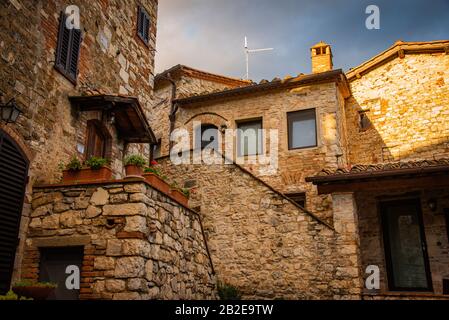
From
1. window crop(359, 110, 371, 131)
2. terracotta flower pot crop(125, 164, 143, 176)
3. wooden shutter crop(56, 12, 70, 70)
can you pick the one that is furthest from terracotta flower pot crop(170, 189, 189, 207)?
window crop(359, 110, 371, 131)

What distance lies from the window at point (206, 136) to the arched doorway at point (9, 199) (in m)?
8.16

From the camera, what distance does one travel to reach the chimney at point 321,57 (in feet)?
46.3

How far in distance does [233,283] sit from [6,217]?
16.5 feet

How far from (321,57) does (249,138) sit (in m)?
3.95

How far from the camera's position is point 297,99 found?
12.9 meters

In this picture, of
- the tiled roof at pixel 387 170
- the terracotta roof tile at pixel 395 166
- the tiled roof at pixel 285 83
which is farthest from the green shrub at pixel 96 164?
the tiled roof at pixel 285 83

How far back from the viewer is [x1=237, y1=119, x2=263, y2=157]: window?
13.0m

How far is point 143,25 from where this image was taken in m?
10.6

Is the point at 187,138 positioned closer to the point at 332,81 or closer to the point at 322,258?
the point at 332,81

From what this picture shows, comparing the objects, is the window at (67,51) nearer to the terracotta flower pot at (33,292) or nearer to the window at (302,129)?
the terracotta flower pot at (33,292)

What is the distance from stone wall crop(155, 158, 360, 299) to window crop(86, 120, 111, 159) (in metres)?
2.41

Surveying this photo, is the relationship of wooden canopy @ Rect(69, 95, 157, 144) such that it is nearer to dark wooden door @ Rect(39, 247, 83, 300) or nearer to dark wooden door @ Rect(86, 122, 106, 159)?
dark wooden door @ Rect(86, 122, 106, 159)

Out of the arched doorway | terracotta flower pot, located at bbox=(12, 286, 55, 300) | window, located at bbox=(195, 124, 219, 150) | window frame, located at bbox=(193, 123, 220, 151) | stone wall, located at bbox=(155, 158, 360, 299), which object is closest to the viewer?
terracotta flower pot, located at bbox=(12, 286, 55, 300)

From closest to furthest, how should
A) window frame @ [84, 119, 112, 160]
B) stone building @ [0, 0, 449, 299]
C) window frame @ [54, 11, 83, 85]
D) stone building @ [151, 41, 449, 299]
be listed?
1. stone building @ [0, 0, 449, 299]
2. window frame @ [54, 11, 83, 85]
3. window frame @ [84, 119, 112, 160]
4. stone building @ [151, 41, 449, 299]
